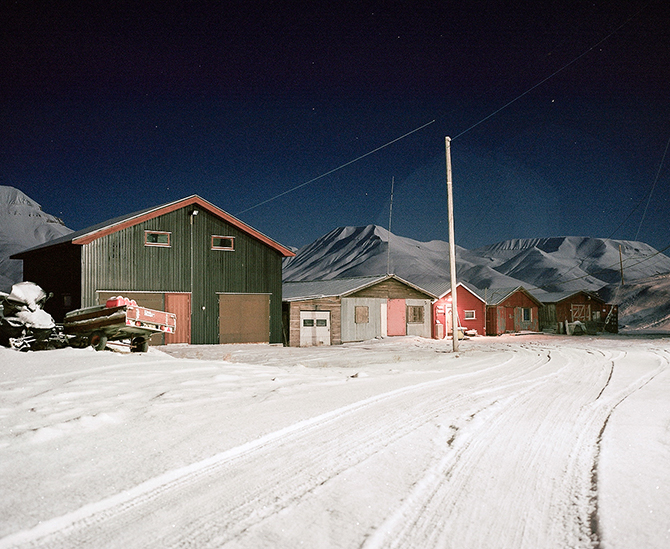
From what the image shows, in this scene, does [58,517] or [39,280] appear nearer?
[58,517]

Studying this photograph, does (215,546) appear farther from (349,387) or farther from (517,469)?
(349,387)

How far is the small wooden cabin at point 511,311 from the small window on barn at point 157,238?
96.5ft

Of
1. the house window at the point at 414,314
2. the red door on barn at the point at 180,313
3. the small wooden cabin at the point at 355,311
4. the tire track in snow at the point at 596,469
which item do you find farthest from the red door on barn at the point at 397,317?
the tire track in snow at the point at 596,469

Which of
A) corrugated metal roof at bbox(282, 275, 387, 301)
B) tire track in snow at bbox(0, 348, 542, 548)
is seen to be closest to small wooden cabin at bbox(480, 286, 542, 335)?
corrugated metal roof at bbox(282, 275, 387, 301)

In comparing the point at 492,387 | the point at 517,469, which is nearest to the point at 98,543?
the point at 517,469

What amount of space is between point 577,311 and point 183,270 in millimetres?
41567

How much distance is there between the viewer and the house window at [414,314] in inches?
1346

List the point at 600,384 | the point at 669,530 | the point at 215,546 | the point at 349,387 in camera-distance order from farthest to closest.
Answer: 1. the point at 600,384
2. the point at 349,387
3. the point at 669,530
4. the point at 215,546

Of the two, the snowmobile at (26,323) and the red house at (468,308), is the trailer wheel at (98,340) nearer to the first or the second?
the snowmobile at (26,323)

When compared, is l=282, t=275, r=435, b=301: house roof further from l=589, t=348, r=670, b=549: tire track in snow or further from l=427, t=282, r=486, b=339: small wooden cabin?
l=589, t=348, r=670, b=549: tire track in snow

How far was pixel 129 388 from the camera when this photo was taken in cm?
812

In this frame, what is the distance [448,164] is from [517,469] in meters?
17.1

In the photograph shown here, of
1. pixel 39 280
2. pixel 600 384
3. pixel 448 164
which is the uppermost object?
pixel 448 164

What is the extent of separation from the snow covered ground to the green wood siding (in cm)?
1450
